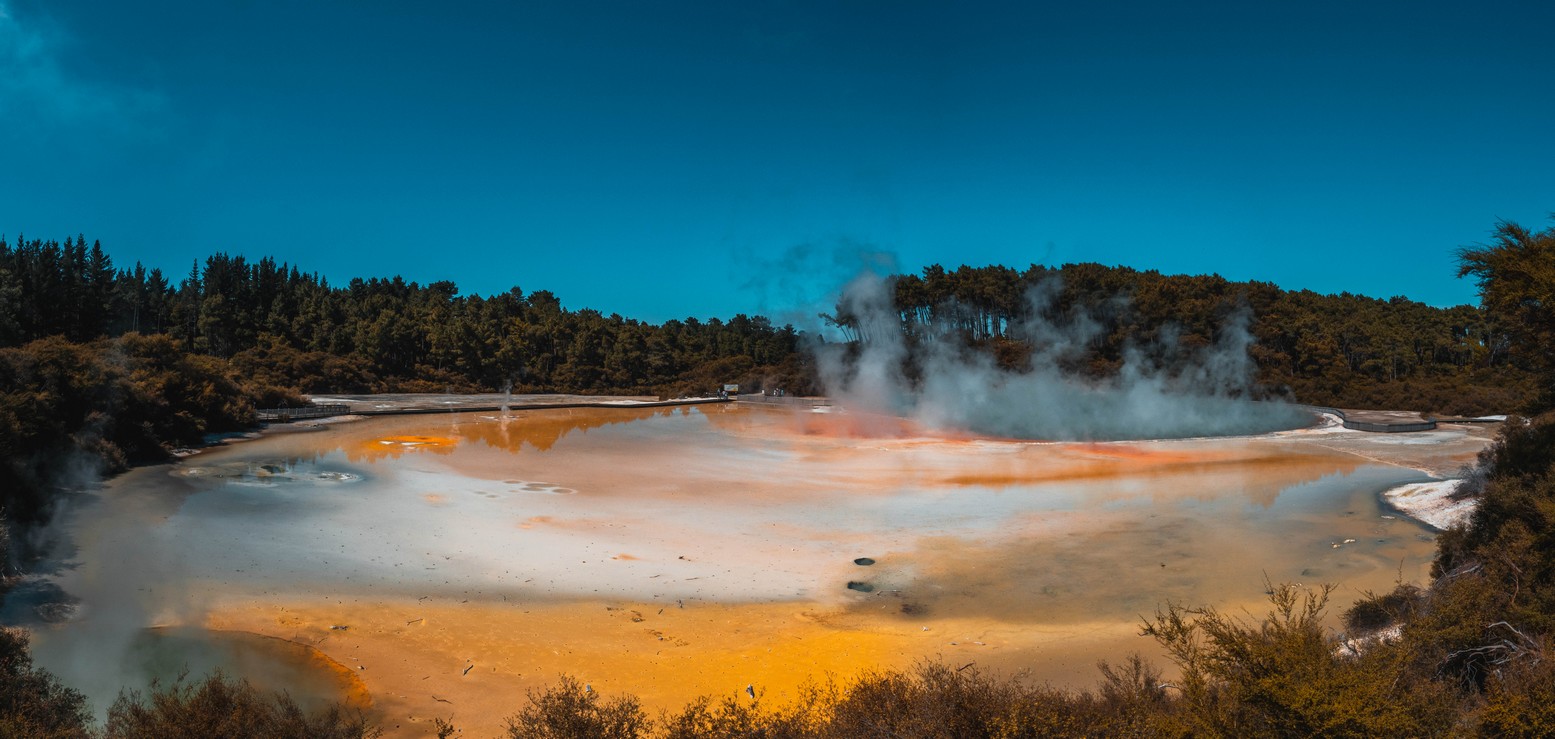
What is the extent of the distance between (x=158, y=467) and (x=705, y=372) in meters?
38.1

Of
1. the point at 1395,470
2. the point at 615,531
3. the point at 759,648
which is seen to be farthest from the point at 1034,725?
the point at 1395,470

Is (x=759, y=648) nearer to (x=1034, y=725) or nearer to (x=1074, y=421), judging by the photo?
(x=1034, y=725)

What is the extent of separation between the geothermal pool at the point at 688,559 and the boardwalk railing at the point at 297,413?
1040 cm

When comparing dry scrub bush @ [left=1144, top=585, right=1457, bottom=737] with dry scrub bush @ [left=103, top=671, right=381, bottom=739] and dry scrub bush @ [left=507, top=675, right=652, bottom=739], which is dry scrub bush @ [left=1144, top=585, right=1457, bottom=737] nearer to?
dry scrub bush @ [left=507, top=675, right=652, bottom=739]

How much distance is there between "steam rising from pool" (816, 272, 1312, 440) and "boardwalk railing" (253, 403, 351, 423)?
22769mm

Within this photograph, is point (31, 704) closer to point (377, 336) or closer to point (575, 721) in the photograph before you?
point (575, 721)

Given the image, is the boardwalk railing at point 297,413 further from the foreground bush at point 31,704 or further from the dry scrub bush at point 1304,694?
the dry scrub bush at point 1304,694

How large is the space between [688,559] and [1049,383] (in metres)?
29.6

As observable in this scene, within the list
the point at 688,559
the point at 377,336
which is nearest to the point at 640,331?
the point at 377,336

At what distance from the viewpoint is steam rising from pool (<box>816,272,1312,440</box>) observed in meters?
28.5

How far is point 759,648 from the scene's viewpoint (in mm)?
7602

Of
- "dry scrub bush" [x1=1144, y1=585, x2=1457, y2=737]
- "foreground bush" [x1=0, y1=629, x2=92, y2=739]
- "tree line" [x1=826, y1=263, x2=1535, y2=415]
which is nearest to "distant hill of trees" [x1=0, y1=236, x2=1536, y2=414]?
"tree line" [x1=826, y1=263, x2=1535, y2=415]

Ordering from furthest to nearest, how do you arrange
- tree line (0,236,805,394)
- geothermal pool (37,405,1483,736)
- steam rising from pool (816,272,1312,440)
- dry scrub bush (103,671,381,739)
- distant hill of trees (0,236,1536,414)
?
tree line (0,236,805,394), distant hill of trees (0,236,1536,414), steam rising from pool (816,272,1312,440), geothermal pool (37,405,1483,736), dry scrub bush (103,671,381,739)

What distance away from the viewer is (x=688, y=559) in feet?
35.0
